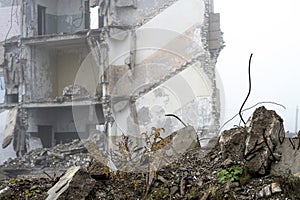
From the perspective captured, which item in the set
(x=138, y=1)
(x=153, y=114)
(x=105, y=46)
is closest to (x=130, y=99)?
(x=153, y=114)

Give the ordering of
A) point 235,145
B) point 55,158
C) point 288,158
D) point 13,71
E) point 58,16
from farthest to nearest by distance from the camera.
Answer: point 58,16 → point 13,71 → point 55,158 → point 235,145 → point 288,158

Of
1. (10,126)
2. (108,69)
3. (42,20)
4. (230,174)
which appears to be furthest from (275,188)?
(42,20)

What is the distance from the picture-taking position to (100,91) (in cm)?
859

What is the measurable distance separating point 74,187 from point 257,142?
1167mm

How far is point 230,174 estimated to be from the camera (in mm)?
2426

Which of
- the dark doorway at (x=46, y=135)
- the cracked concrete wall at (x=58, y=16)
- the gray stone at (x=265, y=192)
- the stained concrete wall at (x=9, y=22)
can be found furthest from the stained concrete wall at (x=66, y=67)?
the gray stone at (x=265, y=192)

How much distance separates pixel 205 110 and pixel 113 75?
2250 mm

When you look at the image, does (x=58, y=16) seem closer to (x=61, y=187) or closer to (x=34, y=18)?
(x=34, y=18)

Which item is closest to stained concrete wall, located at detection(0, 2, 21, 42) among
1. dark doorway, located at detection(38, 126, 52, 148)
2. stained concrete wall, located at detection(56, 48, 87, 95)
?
stained concrete wall, located at detection(56, 48, 87, 95)

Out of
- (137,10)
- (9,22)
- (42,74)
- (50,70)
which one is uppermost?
(137,10)

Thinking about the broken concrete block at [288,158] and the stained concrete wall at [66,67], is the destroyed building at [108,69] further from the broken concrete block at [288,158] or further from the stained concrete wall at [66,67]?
the broken concrete block at [288,158]

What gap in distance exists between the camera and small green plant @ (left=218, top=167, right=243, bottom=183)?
239 centimetres

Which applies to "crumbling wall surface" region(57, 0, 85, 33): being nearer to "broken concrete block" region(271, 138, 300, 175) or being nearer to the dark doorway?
the dark doorway

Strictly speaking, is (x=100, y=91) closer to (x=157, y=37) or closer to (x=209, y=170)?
(x=157, y=37)
